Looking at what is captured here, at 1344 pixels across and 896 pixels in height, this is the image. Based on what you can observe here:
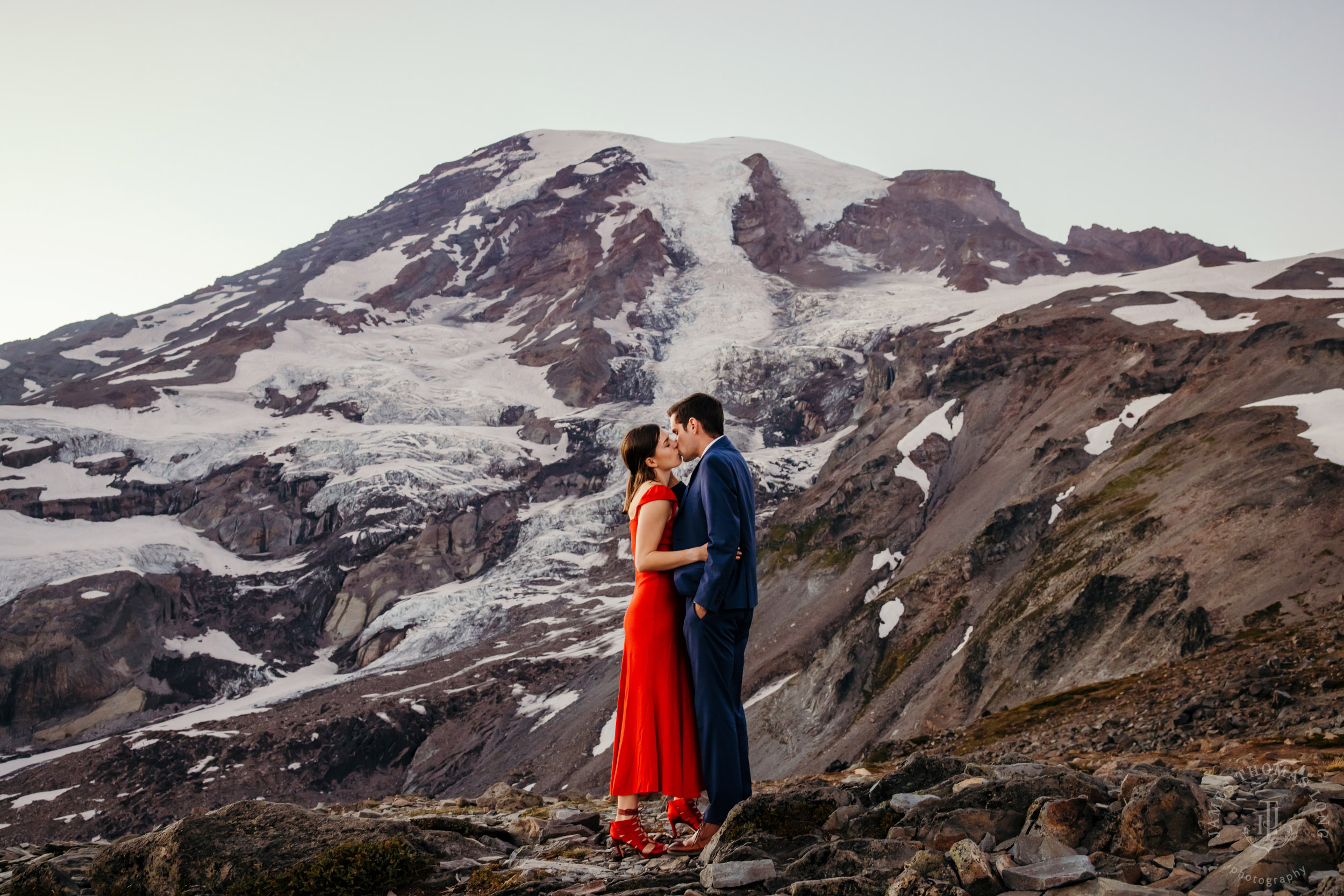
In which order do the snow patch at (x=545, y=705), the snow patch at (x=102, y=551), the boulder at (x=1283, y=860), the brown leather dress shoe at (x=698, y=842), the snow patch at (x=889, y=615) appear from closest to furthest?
1. the boulder at (x=1283, y=860)
2. the brown leather dress shoe at (x=698, y=842)
3. the snow patch at (x=889, y=615)
4. the snow patch at (x=545, y=705)
5. the snow patch at (x=102, y=551)

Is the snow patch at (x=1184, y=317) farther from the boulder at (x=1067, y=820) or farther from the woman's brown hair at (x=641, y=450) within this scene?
the boulder at (x=1067, y=820)

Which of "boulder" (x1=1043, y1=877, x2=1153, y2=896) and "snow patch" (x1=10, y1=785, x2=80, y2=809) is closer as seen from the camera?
"boulder" (x1=1043, y1=877, x2=1153, y2=896)

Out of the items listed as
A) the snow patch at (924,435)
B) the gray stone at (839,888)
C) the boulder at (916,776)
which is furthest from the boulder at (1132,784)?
the snow patch at (924,435)

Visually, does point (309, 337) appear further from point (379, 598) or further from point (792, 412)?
point (792, 412)

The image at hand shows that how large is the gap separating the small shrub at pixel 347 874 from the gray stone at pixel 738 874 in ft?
9.27

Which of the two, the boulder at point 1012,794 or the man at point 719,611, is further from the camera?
the man at point 719,611

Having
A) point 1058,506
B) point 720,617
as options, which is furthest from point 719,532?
point 1058,506

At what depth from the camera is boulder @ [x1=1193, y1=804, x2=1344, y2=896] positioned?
4969mm

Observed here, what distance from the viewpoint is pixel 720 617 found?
8.20 metres

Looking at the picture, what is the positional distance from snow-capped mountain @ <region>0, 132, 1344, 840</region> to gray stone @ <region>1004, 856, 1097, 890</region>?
28258 millimetres

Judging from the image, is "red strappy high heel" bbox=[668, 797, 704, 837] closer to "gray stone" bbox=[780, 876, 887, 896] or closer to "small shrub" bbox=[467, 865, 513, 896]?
"small shrub" bbox=[467, 865, 513, 896]

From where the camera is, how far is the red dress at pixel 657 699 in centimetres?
833

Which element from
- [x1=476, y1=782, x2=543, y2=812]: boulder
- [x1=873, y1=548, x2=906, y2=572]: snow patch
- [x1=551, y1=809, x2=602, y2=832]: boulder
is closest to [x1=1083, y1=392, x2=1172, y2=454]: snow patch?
[x1=873, y1=548, x2=906, y2=572]: snow patch

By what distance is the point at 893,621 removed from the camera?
52.1m
